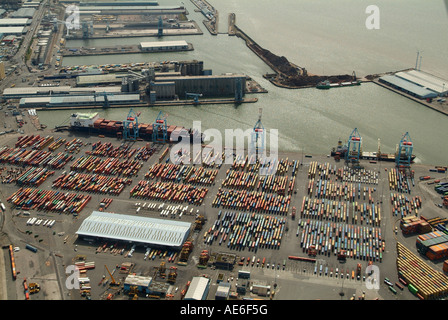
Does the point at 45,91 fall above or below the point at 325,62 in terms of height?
below

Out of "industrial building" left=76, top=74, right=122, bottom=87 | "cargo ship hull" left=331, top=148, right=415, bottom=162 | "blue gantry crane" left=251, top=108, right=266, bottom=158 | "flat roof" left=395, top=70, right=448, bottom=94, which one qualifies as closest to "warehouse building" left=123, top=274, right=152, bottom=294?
"blue gantry crane" left=251, top=108, right=266, bottom=158

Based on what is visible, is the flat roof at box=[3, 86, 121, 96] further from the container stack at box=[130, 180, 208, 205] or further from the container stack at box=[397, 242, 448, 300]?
the container stack at box=[397, 242, 448, 300]

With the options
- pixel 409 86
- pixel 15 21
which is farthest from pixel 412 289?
pixel 15 21

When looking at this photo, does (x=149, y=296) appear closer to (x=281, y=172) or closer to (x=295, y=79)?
(x=281, y=172)

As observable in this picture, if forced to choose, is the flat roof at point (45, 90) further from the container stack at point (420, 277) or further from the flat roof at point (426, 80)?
the container stack at point (420, 277)

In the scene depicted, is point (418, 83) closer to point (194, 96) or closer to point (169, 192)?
point (194, 96)

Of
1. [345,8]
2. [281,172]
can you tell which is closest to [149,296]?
[281,172]
